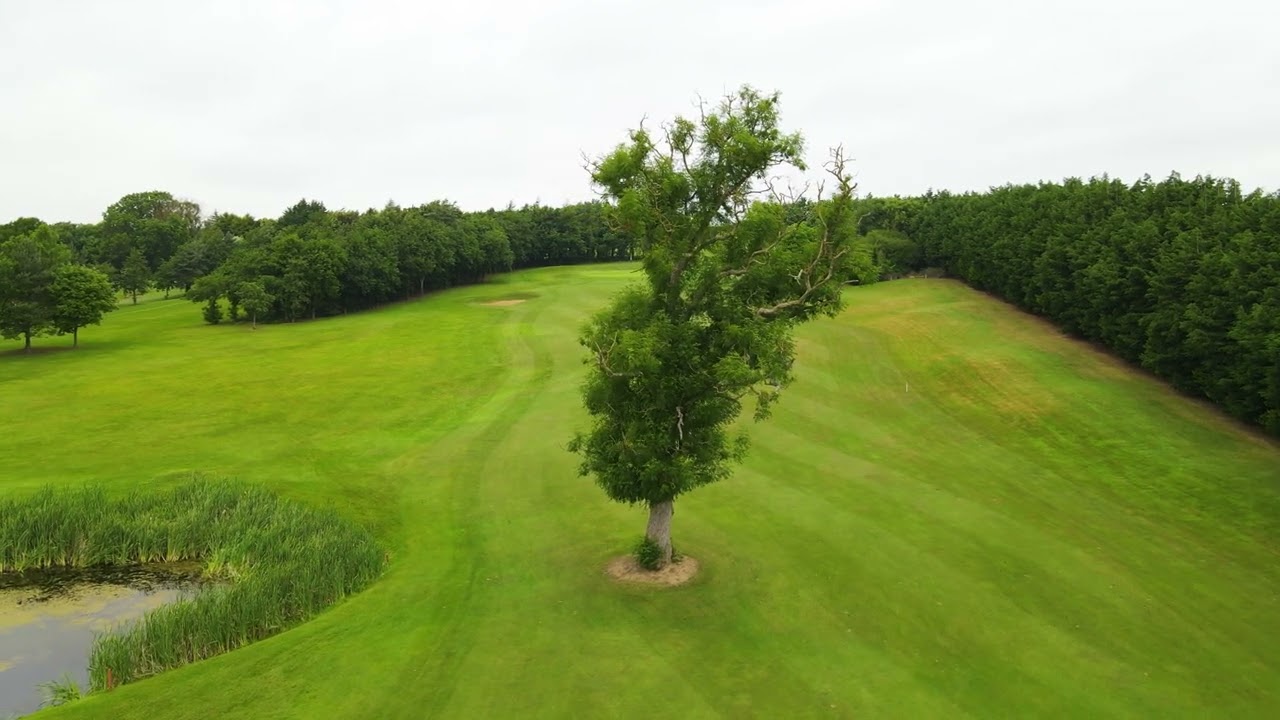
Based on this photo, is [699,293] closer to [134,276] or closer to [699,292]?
[699,292]

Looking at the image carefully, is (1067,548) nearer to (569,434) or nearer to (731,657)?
(731,657)

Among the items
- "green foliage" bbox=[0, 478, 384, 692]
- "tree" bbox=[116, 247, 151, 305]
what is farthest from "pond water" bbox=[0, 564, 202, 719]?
"tree" bbox=[116, 247, 151, 305]

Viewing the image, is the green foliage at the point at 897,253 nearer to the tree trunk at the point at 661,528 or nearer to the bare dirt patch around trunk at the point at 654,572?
the bare dirt patch around trunk at the point at 654,572

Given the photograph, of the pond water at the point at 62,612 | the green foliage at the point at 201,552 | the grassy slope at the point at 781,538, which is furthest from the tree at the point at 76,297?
the pond water at the point at 62,612

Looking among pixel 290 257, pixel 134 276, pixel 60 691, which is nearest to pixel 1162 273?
pixel 60 691

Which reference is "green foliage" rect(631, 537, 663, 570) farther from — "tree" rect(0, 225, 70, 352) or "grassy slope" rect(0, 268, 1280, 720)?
"tree" rect(0, 225, 70, 352)

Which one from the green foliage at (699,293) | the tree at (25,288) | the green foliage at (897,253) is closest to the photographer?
the green foliage at (699,293)

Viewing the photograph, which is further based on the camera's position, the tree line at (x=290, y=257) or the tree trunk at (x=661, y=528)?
the tree line at (x=290, y=257)

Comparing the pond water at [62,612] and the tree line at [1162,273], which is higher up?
the tree line at [1162,273]
